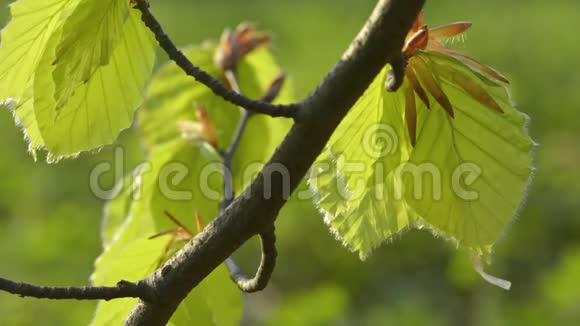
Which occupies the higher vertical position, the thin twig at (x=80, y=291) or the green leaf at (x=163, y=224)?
the thin twig at (x=80, y=291)

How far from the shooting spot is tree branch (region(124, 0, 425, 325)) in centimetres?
63

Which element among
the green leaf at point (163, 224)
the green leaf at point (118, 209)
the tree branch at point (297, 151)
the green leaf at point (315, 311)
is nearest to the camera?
the tree branch at point (297, 151)

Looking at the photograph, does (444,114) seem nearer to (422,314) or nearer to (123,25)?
(123,25)

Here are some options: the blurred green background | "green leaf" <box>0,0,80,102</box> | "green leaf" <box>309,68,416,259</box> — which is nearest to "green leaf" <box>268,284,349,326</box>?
the blurred green background

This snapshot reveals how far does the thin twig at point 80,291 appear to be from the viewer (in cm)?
69

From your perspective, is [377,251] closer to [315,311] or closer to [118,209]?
[315,311]

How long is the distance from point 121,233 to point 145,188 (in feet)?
0.21

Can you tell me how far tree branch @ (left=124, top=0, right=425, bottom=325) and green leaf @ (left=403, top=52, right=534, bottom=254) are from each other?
0.10m

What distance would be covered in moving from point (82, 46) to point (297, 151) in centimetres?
19

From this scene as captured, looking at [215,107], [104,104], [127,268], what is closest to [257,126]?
[215,107]

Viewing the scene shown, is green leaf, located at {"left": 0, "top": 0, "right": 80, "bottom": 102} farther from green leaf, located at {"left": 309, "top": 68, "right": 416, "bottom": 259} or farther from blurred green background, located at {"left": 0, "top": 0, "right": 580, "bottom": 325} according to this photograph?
blurred green background, located at {"left": 0, "top": 0, "right": 580, "bottom": 325}

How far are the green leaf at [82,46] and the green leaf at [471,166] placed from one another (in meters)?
0.26

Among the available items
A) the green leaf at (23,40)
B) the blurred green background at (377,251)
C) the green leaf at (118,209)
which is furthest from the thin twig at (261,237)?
the blurred green background at (377,251)

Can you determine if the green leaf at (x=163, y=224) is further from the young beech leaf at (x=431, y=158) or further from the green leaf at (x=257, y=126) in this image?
the young beech leaf at (x=431, y=158)
